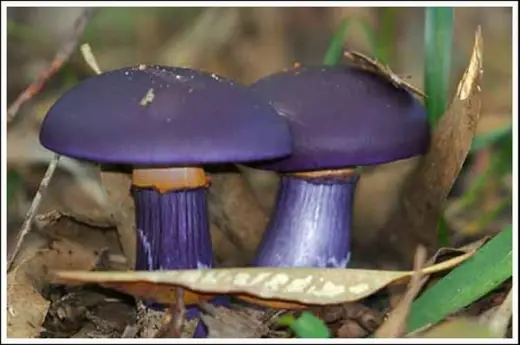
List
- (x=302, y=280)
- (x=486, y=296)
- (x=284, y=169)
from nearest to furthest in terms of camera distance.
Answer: (x=302, y=280) → (x=486, y=296) → (x=284, y=169)

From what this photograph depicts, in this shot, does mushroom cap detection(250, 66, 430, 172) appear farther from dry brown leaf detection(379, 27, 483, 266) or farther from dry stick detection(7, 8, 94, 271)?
dry stick detection(7, 8, 94, 271)

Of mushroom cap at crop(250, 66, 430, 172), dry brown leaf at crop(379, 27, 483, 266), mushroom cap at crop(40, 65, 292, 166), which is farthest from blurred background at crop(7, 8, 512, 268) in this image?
mushroom cap at crop(40, 65, 292, 166)

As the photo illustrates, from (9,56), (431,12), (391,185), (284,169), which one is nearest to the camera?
(284,169)

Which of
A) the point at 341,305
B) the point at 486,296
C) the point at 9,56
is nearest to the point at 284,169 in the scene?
the point at 341,305

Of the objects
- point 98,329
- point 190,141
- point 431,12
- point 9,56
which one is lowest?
point 98,329

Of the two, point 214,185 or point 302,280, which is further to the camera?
point 214,185

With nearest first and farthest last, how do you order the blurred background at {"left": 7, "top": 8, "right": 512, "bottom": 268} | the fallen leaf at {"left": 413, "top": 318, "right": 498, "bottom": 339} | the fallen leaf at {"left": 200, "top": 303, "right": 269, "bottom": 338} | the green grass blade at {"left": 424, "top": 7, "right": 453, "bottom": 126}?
the fallen leaf at {"left": 413, "top": 318, "right": 498, "bottom": 339}
the fallen leaf at {"left": 200, "top": 303, "right": 269, "bottom": 338}
the green grass blade at {"left": 424, "top": 7, "right": 453, "bottom": 126}
the blurred background at {"left": 7, "top": 8, "right": 512, "bottom": 268}

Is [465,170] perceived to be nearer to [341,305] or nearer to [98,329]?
[341,305]

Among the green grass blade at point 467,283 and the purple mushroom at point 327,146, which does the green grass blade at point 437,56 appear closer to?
the purple mushroom at point 327,146
